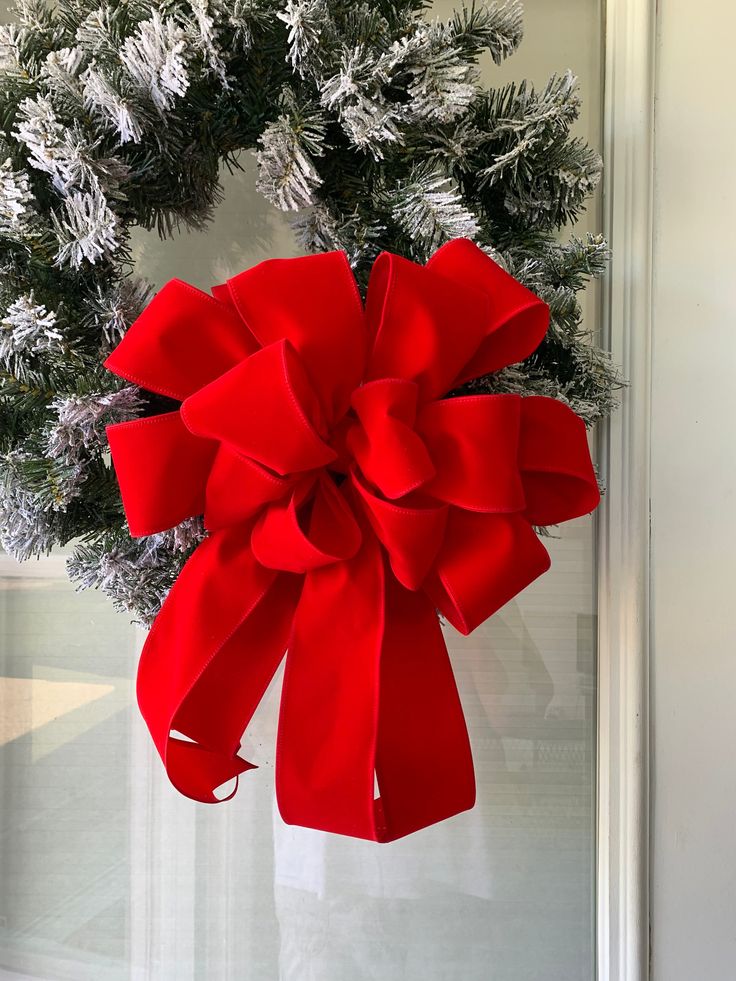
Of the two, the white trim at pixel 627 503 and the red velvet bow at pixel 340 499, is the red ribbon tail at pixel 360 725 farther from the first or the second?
the white trim at pixel 627 503

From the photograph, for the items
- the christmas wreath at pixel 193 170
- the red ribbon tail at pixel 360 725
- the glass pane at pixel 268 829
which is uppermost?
the christmas wreath at pixel 193 170

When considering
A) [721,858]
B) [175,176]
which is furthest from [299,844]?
[175,176]

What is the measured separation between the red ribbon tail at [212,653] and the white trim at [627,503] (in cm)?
33

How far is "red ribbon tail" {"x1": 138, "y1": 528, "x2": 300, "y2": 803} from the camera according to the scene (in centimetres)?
41

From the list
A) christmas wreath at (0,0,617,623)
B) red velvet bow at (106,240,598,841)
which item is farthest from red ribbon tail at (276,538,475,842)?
christmas wreath at (0,0,617,623)

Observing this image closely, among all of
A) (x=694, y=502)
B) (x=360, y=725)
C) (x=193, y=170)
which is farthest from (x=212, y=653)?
(x=694, y=502)

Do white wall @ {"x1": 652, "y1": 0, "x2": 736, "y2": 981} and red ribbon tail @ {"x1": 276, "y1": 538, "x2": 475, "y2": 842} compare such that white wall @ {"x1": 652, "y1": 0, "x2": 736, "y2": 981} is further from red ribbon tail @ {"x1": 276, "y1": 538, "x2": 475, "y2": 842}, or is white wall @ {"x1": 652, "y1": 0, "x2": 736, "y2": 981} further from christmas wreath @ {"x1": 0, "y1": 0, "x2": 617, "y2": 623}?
red ribbon tail @ {"x1": 276, "y1": 538, "x2": 475, "y2": 842}

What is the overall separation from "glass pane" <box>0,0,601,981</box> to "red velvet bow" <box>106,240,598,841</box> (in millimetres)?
253

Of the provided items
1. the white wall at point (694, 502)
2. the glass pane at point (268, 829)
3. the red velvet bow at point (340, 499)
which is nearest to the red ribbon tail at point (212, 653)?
the red velvet bow at point (340, 499)

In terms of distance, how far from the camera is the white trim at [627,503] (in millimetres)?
625

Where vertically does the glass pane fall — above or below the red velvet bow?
below

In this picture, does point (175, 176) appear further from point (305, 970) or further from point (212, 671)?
point (305, 970)

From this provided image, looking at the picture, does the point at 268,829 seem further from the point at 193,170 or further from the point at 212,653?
the point at 193,170

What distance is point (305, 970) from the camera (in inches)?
27.1
